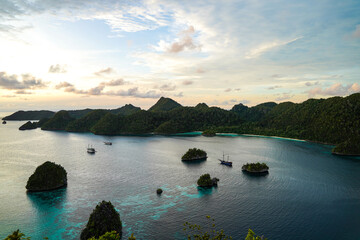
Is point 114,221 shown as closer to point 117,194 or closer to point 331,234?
point 117,194

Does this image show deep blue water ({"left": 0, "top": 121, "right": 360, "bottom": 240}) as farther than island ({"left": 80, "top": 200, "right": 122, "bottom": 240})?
Yes

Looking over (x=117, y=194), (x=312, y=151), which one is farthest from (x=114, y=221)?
(x=312, y=151)

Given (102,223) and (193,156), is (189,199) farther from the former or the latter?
(193,156)

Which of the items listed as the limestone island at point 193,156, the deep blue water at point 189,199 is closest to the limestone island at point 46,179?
the deep blue water at point 189,199

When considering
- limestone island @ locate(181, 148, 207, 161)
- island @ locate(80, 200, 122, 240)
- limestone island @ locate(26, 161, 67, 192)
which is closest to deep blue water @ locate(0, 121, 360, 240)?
limestone island @ locate(26, 161, 67, 192)

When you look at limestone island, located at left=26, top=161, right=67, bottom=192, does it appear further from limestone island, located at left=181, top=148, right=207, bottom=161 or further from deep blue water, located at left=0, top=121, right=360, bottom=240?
limestone island, located at left=181, top=148, right=207, bottom=161
